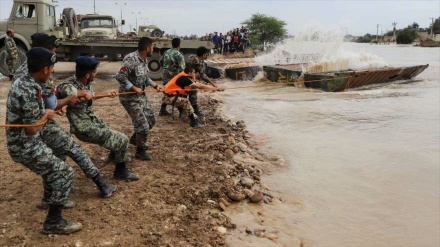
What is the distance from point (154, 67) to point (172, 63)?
648 cm

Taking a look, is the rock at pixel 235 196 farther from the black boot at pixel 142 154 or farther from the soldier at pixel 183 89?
the soldier at pixel 183 89

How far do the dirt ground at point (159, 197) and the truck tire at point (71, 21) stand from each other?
9.32 m

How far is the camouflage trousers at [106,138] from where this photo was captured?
3.75m

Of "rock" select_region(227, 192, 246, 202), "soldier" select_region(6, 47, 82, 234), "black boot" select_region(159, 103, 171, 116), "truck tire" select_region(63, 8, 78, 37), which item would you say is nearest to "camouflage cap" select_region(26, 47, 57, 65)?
"soldier" select_region(6, 47, 82, 234)

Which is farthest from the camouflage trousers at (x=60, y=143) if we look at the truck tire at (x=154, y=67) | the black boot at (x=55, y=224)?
the truck tire at (x=154, y=67)

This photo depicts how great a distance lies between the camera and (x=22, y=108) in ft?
9.12

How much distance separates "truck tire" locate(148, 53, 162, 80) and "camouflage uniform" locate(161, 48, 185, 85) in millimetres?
6102

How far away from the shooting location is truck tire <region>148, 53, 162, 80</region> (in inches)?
508

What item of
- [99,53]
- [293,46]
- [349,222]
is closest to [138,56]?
[349,222]

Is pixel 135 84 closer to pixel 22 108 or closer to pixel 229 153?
pixel 229 153

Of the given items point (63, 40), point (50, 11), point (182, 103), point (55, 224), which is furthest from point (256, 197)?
point (50, 11)

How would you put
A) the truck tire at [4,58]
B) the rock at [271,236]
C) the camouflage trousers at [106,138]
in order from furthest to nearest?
the truck tire at [4,58] → the camouflage trousers at [106,138] → the rock at [271,236]

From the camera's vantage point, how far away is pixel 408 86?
14.2 m

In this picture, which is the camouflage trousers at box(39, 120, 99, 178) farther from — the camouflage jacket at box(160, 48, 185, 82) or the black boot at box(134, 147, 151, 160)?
the camouflage jacket at box(160, 48, 185, 82)
